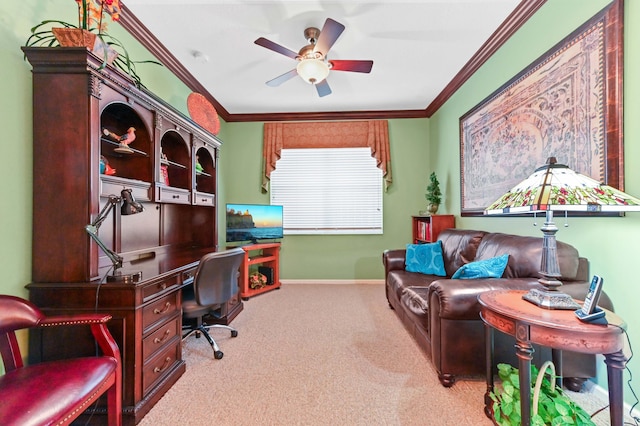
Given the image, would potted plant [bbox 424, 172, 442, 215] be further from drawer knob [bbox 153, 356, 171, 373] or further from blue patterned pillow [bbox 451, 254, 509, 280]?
drawer knob [bbox 153, 356, 171, 373]

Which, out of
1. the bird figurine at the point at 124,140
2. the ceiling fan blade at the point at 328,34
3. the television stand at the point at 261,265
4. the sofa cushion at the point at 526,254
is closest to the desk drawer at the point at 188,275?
the bird figurine at the point at 124,140

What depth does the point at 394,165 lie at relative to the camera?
405 cm

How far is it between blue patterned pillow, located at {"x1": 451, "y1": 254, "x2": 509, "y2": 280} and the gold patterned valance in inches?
90.8

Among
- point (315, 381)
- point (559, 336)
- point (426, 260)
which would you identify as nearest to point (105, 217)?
point (315, 381)

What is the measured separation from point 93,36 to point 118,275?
4.40 ft

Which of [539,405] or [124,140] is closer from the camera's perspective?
[539,405]

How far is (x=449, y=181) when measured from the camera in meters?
3.45

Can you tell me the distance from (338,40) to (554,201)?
2159mm

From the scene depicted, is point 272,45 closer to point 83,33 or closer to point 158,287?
point 83,33

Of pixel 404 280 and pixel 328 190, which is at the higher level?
pixel 328 190

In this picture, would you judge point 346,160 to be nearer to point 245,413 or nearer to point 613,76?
point 613,76

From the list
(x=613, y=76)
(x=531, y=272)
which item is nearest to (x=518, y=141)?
(x=613, y=76)

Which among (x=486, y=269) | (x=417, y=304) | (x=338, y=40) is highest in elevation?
(x=338, y=40)

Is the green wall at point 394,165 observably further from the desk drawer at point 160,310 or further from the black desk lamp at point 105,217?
the desk drawer at point 160,310
